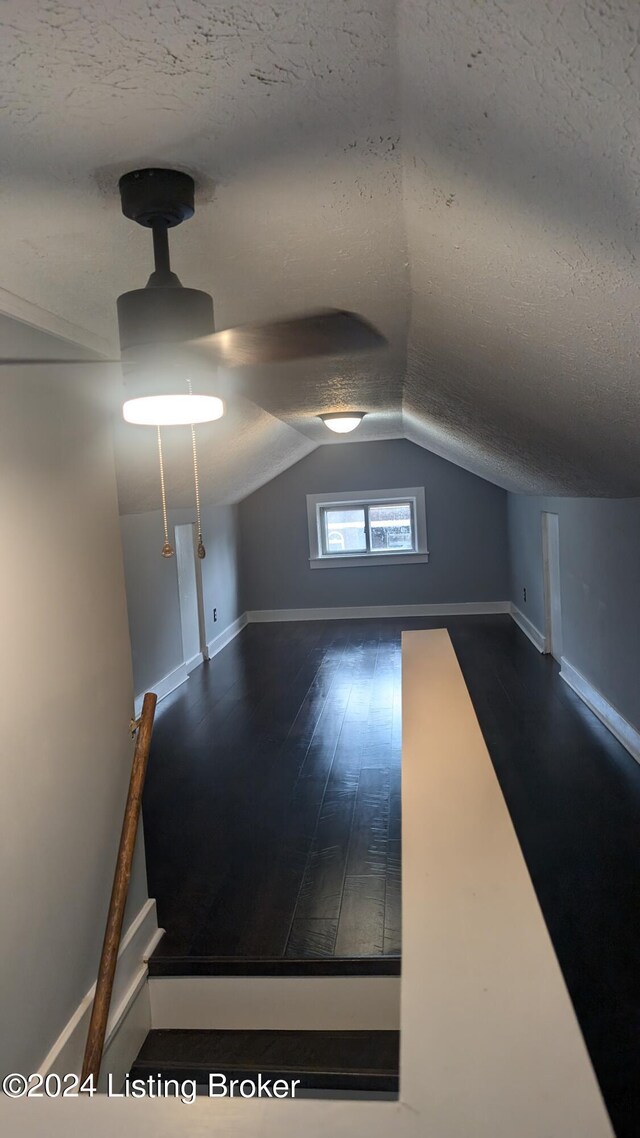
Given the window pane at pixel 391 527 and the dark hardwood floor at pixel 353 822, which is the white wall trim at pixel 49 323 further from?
the window pane at pixel 391 527

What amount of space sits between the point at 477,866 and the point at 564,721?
13.7 feet

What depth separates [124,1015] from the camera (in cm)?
264

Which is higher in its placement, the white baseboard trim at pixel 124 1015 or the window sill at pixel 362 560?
the window sill at pixel 362 560

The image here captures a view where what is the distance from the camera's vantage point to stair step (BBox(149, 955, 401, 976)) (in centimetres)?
281

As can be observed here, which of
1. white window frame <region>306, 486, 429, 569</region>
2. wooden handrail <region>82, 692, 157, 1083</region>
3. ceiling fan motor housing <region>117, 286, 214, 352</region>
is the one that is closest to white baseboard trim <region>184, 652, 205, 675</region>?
white window frame <region>306, 486, 429, 569</region>

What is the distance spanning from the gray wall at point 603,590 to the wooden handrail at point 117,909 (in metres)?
2.79

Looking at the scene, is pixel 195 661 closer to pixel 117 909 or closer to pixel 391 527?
pixel 391 527

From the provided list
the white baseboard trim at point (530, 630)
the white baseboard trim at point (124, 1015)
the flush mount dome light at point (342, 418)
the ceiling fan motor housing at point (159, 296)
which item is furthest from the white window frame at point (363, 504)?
the ceiling fan motor housing at point (159, 296)

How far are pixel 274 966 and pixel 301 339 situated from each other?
85.5 inches

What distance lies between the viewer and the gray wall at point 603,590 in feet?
14.5

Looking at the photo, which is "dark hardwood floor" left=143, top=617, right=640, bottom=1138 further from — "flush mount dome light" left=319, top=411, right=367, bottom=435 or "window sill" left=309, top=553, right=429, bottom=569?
"window sill" left=309, top=553, right=429, bottom=569

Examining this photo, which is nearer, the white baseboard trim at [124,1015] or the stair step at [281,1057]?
the white baseboard trim at [124,1015]

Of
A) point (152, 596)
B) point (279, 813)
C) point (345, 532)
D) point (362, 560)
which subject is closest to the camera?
point (279, 813)

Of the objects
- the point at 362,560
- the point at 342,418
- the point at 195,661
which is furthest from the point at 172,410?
the point at 362,560
